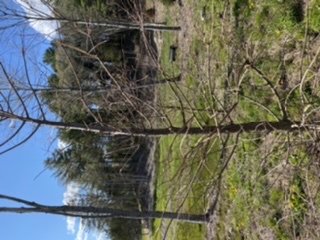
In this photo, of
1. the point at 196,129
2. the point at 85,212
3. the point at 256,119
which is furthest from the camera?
the point at 256,119

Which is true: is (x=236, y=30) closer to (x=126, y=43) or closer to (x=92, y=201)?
(x=92, y=201)

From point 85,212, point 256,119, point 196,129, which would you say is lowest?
point 85,212

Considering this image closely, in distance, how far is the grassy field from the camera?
6.22 meters

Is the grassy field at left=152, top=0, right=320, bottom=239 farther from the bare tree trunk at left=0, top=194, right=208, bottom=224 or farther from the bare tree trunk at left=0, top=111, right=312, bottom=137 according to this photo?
the bare tree trunk at left=0, top=194, right=208, bottom=224

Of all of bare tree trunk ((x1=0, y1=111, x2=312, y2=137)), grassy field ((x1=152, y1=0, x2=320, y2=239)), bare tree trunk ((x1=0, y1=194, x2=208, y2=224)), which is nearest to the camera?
bare tree trunk ((x1=0, y1=111, x2=312, y2=137))

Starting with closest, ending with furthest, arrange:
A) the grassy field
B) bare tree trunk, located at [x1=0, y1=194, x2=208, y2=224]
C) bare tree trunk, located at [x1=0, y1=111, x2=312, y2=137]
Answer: bare tree trunk, located at [x1=0, y1=111, x2=312, y2=137]
the grassy field
bare tree trunk, located at [x1=0, y1=194, x2=208, y2=224]

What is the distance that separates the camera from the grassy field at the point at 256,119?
622 centimetres

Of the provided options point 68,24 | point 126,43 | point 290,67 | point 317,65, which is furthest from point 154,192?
point 317,65

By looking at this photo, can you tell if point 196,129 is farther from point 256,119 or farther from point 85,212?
point 256,119

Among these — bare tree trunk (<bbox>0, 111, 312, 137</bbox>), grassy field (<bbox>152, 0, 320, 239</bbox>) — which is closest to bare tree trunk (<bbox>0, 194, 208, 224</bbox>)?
grassy field (<bbox>152, 0, 320, 239</bbox>)

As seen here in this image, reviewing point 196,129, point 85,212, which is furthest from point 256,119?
point 196,129

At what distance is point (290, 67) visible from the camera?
845 centimetres

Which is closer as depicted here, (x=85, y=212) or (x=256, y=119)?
(x=85, y=212)

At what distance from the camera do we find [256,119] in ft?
30.1
